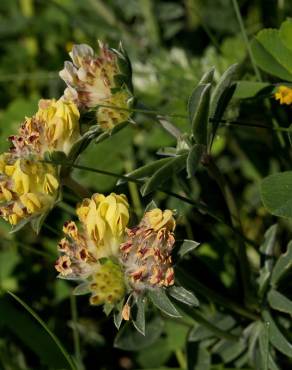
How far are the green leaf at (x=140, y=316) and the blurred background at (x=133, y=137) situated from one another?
23.4 inches

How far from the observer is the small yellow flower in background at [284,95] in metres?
2.06

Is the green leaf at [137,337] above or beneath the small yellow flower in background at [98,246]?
beneath

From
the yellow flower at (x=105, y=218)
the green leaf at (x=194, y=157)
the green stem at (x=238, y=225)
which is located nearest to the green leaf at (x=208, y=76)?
the green leaf at (x=194, y=157)

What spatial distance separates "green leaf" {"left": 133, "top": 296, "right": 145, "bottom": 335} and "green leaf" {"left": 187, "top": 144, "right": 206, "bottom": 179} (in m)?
0.32

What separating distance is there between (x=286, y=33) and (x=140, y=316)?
0.89 metres

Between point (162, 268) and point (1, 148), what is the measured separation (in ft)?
5.34

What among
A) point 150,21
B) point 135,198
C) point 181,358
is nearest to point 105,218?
point 181,358

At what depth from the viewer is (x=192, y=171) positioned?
1.74m

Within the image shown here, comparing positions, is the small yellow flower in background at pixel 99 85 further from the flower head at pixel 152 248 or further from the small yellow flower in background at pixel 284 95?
the small yellow flower in background at pixel 284 95

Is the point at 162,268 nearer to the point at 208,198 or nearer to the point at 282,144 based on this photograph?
the point at 282,144

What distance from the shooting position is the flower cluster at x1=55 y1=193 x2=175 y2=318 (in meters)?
1.67

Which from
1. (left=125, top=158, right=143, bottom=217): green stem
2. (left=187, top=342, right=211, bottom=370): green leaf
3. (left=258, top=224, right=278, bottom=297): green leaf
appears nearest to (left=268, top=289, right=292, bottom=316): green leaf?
(left=258, top=224, right=278, bottom=297): green leaf

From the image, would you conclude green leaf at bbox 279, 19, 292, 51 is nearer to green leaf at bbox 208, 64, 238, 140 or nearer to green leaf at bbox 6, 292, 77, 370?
green leaf at bbox 208, 64, 238, 140

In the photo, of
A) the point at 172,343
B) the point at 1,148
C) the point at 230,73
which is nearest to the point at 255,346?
the point at 172,343
